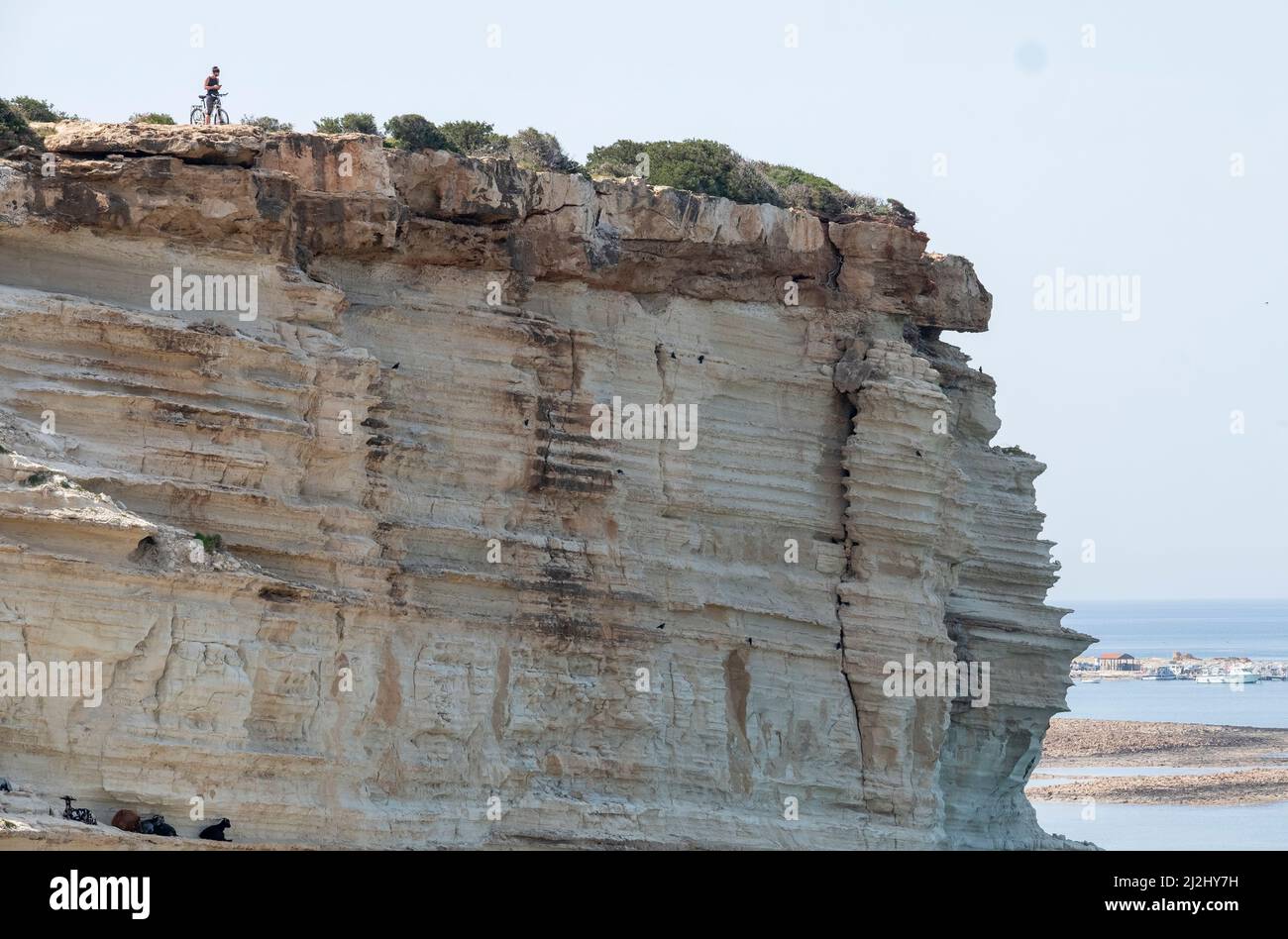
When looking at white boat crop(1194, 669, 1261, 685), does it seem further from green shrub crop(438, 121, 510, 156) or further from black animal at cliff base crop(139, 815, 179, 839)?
black animal at cliff base crop(139, 815, 179, 839)

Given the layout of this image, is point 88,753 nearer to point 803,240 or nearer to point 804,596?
point 804,596

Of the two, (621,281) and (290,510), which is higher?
(621,281)

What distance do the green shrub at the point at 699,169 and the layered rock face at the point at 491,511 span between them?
3.00 metres

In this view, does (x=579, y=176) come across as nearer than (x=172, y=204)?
No

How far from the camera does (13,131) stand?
3450 cm

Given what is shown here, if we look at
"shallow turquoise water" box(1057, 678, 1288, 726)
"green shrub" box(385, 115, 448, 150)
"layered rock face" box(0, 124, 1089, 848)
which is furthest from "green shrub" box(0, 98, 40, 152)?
"shallow turquoise water" box(1057, 678, 1288, 726)

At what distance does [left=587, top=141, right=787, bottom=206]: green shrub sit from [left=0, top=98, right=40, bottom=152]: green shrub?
1244 centimetres

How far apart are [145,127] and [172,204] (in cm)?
148

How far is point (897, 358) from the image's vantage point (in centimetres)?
4150

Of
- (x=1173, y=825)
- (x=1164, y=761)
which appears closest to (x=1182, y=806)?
(x=1173, y=825)

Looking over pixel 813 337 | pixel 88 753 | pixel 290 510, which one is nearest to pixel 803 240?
pixel 813 337

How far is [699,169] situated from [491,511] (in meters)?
10.7

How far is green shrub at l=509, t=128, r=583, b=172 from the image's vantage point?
145 feet

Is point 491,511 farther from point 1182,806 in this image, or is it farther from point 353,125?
point 1182,806
